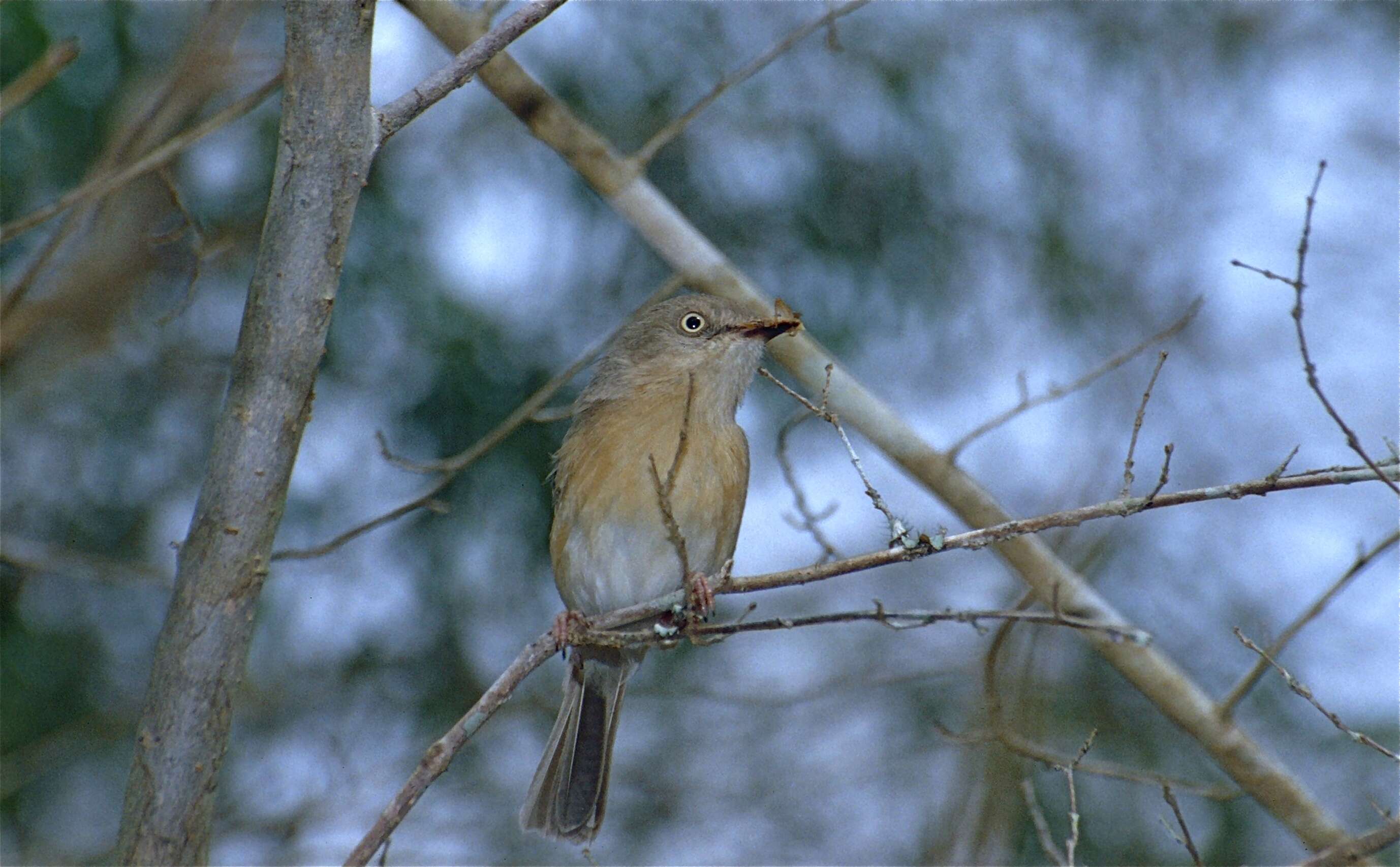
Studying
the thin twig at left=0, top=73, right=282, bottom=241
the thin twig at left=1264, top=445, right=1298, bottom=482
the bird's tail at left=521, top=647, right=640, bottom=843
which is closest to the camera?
the thin twig at left=1264, top=445, right=1298, bottom=482

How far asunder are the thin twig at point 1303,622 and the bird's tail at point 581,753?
239cm

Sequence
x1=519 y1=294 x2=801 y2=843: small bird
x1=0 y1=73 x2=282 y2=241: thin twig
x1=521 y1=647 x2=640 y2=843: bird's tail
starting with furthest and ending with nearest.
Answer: x1=521 y1=647 x2=640 y2=843: bird's tail
x1=519 y1=294 x2=801 y2=843: small bird
x1=0 y1=73 x2=282 y2=241: thin twig

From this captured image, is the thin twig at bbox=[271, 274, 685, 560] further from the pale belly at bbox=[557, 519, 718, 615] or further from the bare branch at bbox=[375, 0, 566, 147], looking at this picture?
the bare branch at bbox=[375, 0, 566, 147]

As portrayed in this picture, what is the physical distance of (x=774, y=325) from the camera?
15.8ft

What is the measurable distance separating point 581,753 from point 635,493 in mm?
1216

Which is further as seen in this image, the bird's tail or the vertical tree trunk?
the bird's tail

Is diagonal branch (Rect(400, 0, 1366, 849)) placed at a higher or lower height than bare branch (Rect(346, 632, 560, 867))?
higher

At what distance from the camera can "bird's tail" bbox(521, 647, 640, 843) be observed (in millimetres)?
5090

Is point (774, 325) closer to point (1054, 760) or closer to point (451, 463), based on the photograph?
point (451, 463)

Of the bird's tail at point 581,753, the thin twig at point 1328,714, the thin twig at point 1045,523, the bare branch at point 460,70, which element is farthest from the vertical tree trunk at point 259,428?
the thin twig at point 1328,714

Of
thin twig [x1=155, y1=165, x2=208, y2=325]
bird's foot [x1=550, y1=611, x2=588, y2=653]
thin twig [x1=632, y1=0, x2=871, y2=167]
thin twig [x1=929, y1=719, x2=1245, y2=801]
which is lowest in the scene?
thin twig [x1=929, y1=719, x2=1245, y2=801]

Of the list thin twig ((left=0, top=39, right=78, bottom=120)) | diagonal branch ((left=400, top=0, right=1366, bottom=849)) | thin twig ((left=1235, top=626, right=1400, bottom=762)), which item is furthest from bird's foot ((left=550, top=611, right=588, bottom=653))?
thin twig ((left=0, top=39, right=78, bottom=120))

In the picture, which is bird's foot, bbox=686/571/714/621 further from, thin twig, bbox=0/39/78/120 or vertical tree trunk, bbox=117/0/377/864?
thin twig, bbox=0/39/78/120

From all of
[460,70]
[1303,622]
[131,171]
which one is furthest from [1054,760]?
[131,171]
